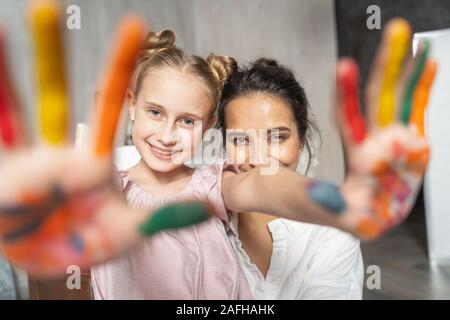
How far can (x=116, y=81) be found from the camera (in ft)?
0.90

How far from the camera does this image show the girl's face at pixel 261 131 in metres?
0.66

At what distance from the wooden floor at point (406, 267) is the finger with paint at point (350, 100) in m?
1.17

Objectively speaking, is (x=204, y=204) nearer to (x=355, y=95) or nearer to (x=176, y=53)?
(x=355, y=95)

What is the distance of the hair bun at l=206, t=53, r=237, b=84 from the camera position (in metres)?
0.66

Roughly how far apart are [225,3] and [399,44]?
0.60m

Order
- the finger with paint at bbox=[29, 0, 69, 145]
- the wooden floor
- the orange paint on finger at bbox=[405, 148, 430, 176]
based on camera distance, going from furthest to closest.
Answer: the wooden floor → the orange paint on finger at bbox=[405, 148, 430, 176] → the finger with paint at bbox=[29, 0, 69, 145]

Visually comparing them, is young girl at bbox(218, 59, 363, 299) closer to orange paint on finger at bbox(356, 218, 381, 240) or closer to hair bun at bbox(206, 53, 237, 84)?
hair bun at bbox(206, 53, 237, 84)

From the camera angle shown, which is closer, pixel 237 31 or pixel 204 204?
pixel 204 204

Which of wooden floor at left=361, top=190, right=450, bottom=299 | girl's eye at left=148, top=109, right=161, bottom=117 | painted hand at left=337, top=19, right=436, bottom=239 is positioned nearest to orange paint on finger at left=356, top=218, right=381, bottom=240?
painted hand at left=337, top=19, right=436, bottom=239

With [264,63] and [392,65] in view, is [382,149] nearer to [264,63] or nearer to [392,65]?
[392,65]

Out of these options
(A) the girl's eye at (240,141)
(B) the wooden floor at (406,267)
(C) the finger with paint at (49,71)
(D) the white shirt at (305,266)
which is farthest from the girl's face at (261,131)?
(B) the wooden floor at (406,267)

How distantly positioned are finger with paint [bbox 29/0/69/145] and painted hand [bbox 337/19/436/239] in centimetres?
20

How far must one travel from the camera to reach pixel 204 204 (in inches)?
11.4

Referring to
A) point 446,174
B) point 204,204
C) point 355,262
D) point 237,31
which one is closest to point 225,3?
point 237,31
